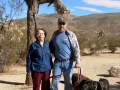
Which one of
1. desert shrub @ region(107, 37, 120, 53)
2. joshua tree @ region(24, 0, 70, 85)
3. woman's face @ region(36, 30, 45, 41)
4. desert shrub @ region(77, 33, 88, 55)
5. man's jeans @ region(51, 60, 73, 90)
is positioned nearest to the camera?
woman's face @ region(36, 30, 45, 41)

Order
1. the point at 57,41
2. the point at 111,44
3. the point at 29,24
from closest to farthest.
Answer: the point at 57,41
the point at 29,24
the point at 111,44

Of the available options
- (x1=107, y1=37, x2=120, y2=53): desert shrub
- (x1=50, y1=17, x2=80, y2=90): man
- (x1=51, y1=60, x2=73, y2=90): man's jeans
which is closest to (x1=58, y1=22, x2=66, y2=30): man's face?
(x1=50, y1=17, x2=80, y2=90): man

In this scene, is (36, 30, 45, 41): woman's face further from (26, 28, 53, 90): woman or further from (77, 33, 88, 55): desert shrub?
(77, 33, 88, 55): desert shrub

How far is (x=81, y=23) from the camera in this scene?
107m

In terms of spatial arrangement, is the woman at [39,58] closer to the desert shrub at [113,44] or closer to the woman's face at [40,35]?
the woman's face at [40,35]

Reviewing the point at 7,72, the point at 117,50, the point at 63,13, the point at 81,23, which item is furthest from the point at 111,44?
the point at 81,23

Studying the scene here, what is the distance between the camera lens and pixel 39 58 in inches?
205

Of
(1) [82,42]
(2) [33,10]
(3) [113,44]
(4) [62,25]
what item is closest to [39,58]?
(4) [62,25]

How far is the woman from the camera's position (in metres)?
5.21

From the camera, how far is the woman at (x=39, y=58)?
521 centimetres

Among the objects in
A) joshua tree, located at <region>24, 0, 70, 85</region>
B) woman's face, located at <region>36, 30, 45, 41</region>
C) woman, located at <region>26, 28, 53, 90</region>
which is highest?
joshua tree, located at <region>24, 0, 70, 85</region>

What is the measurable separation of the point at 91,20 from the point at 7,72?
317 feet

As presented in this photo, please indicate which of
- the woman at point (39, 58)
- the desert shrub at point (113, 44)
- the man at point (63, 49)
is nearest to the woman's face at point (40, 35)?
the woman at point (39, 58)

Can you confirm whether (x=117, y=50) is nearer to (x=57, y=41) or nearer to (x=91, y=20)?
(x=57, y=41)
